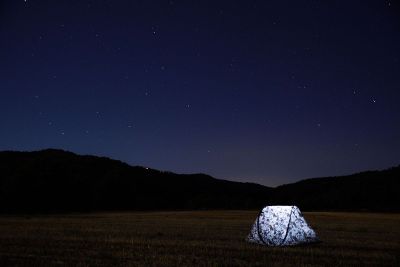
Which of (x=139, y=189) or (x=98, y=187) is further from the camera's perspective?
(x=139, y=189)

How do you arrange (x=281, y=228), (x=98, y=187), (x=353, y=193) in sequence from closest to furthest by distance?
(x=281, y=228) < (x=98, y=187) < (x=353, y=193)

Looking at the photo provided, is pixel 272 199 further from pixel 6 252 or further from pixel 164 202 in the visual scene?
pixel 6 252

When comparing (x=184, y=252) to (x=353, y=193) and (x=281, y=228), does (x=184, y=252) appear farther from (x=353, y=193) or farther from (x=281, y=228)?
(x=353, y=193)

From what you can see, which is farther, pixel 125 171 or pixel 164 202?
pixel 125 171

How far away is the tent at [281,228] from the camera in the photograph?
1666 cm

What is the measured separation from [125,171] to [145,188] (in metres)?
6.09

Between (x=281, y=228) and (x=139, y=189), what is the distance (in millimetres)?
72775

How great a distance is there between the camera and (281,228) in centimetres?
1672

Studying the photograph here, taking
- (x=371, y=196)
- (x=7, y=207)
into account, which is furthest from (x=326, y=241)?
(x=371, y=196)

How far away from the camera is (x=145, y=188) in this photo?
300 feet

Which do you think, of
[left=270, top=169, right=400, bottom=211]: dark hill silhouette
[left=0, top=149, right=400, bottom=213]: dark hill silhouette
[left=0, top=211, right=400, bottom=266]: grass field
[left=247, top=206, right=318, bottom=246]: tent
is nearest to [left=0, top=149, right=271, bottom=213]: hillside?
[left=0, top=149, right=400, bottom=213]: dark hill silhouette

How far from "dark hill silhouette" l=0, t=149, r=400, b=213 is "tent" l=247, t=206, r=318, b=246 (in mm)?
47572

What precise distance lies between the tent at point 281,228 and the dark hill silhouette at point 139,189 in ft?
156

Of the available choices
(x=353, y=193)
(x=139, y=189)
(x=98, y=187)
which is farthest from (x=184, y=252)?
(x=139, y=189)
